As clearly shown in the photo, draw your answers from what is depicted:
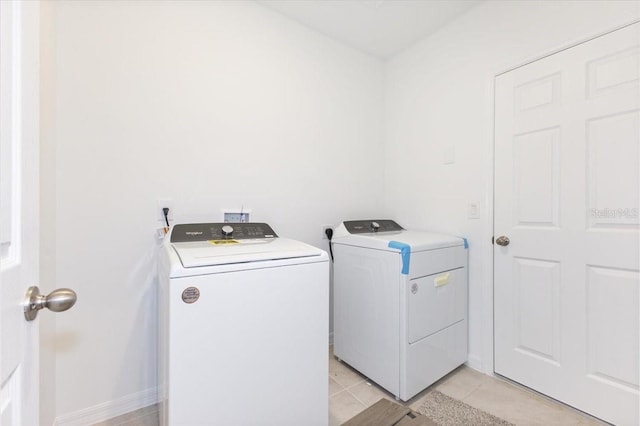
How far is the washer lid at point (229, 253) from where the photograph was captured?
0.98 m

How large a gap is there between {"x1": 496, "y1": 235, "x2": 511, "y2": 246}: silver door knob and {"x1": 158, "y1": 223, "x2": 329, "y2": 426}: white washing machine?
1.30 m

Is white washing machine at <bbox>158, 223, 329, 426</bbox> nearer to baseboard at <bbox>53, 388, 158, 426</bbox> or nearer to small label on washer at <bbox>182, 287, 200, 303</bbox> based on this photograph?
small label on washer at <bbox>182, 287, 200, 303</bbox>

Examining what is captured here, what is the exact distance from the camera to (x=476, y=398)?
1.63 m

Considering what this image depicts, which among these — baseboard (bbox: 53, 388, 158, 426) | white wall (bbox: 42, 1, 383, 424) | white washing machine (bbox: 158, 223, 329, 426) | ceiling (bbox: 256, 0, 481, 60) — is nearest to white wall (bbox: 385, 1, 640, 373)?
ceiling (bbox: 256, 0, 481, 60)

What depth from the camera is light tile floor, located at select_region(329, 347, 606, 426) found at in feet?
4.83

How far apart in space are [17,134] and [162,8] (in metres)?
1.53

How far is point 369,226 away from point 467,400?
3.92 feet

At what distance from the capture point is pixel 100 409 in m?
1.43

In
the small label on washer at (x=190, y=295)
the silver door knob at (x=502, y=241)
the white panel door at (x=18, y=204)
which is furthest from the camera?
the silver door knob at (x=502, y=241)

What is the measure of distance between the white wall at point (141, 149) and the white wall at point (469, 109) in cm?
91

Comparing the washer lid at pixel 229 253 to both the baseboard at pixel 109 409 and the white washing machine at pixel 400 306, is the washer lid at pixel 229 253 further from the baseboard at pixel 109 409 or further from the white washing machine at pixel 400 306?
the baseboard at pixel 109 409


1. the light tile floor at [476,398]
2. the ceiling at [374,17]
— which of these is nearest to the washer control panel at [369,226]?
the light tile floor at [476,398]

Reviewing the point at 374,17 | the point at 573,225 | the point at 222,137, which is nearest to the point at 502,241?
the point at 573,225

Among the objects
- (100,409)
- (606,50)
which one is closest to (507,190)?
(606,50)
